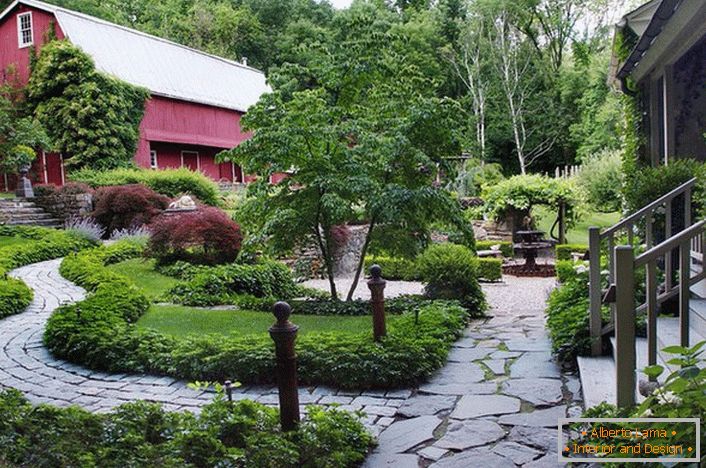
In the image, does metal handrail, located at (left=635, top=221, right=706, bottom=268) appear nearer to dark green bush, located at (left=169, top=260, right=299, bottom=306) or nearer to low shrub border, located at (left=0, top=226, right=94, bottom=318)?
dark green bush, located at (left=169, top=260, right=299, bottom=306)

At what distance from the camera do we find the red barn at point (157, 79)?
787 inches

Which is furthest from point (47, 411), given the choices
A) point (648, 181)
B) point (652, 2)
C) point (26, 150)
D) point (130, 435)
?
point (26, 150)

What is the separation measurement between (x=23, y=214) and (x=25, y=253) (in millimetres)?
3874

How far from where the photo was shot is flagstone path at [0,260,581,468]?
3557 mm

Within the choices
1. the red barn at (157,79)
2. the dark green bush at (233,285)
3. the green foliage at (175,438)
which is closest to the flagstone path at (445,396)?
the green foliage at (175,438)

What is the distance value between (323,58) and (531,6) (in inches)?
980

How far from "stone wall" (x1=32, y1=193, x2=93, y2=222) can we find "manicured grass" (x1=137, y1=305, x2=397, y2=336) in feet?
27.9

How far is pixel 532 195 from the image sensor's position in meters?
15.8

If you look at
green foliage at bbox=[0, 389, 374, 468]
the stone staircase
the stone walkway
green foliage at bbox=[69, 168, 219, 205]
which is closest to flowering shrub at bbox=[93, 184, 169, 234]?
the stone staircase

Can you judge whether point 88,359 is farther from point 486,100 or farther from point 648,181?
point 486,100

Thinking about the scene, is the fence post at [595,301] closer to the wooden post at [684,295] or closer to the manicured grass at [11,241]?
the wooden post at [684,295]

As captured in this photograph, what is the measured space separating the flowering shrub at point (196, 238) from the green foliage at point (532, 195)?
7.64 metres

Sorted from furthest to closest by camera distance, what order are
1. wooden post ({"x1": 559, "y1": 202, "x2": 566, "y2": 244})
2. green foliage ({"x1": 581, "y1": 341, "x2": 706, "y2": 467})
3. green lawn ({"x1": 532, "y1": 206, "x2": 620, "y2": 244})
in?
1. green lawn ({"x1": 532, "y1": 206, "x2": 620, "y2": 244})
2. wooden post ({"x1": 559, "y1": 202, "x2": 566, "y2": 244})
3. green foliage ({"x1": 581, "y1": 341, "x2": 706, "y2": 467})

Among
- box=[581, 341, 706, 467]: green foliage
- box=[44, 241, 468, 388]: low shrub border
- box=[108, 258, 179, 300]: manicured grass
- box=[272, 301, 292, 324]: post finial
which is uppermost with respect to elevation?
box=[272, 301, 292, 324]: post finial
